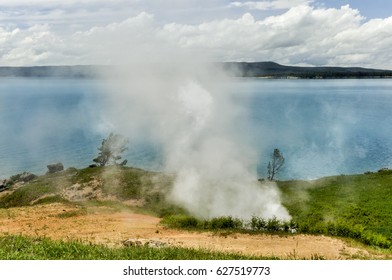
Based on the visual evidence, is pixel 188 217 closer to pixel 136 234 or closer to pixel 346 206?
pixel 136 234

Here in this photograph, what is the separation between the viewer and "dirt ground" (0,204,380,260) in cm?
2355

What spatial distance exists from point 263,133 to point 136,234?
92.8 metres

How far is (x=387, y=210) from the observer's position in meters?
36.4

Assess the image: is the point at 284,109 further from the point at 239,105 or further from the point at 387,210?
the point at 387,210

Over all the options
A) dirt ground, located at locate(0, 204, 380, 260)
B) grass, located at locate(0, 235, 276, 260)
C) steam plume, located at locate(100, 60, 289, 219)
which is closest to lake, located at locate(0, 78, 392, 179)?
steam plume, located at locate(100, 60, 289, 219)

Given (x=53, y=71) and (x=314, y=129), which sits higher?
(x=53, y=71)

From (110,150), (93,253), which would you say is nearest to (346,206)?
(93,253)

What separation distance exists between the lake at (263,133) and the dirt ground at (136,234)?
117 feet

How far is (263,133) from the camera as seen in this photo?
11756cm

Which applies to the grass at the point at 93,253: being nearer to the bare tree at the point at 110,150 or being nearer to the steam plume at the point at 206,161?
the steam plume at the point at 206,161

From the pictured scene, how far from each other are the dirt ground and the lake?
35.7 metres

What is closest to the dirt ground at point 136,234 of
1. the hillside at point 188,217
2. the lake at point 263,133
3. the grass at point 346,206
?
A: the hillside at point 188,217
